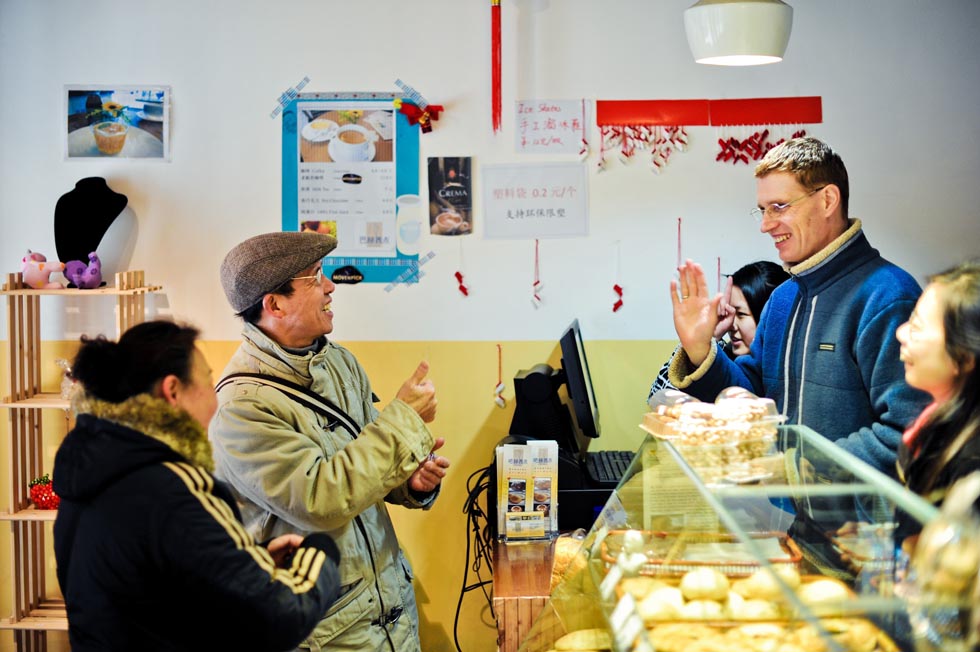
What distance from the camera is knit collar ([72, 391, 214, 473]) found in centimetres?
179

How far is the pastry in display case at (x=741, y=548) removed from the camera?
1471mm

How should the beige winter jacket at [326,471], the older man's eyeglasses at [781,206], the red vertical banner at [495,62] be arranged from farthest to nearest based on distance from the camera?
the red vertical banner at [495,62]
the older man's eyeglasses at [781,206]
the beige winter jacket at [326,471]

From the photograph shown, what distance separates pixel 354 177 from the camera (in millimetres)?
4156

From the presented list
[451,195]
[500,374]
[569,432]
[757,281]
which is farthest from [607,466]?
[451,195]

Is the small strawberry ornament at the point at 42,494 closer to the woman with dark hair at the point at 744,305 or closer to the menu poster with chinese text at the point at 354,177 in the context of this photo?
the menu poster with chinese text at the point at 354,177

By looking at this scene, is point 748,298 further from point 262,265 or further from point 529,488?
point 262,265

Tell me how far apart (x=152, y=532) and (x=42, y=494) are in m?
2.63

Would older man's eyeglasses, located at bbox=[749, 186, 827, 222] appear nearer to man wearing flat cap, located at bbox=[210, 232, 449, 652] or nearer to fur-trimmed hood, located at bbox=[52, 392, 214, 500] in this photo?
man wearing flat cap, located at bbox=[210, 232, 449, 652]

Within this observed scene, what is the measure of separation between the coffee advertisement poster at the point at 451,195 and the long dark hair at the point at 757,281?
1120mm

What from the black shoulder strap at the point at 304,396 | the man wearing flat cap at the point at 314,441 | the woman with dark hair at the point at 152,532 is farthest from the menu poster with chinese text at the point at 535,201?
the woman with dark hair at the point at 152,532

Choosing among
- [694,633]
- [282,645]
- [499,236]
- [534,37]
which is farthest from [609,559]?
[534,37]

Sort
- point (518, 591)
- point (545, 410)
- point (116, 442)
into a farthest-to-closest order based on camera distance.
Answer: point (545, 410) → point (518, 591) → point (116, 442)

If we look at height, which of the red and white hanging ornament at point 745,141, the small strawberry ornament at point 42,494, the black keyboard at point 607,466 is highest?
the red and white hanging ornament at point 745,141

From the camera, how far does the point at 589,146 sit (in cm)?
414
